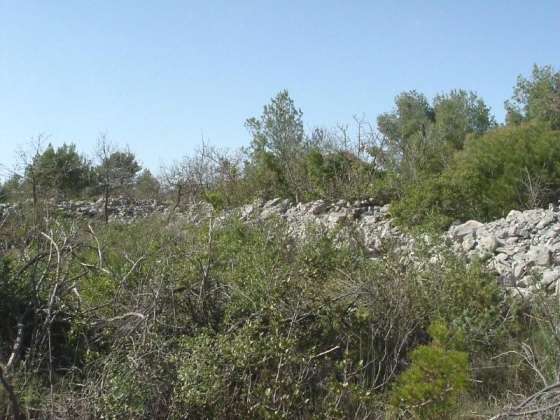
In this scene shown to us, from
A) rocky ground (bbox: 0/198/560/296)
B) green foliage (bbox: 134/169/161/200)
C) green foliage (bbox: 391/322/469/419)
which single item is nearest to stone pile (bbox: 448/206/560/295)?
rocky ground (bbox: 0/198/560/296)

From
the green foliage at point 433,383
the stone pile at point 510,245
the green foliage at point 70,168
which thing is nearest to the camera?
the green foliage at point 433,383

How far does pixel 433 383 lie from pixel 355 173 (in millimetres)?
11059

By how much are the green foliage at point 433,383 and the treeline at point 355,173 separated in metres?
4.05

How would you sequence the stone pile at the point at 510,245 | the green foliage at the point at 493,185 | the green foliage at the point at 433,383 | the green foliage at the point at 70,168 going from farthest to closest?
the green foliage at the point at 70,168 < the green foliage at the point at 493,185 < the stone pile at the point at 510,245 < the green foliage at the point at 433,383

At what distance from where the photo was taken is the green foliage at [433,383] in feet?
13.4

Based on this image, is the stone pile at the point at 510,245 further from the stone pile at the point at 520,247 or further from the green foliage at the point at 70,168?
the green foliage at the point at 70,168

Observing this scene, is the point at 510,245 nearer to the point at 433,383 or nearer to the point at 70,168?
the point at 433,383

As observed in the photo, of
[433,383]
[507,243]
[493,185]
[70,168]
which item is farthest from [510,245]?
[70,168]

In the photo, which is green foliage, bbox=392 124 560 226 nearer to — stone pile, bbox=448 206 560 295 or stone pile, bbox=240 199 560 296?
stone pile, bbox=240 199 560 296

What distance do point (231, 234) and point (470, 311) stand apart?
361 cm

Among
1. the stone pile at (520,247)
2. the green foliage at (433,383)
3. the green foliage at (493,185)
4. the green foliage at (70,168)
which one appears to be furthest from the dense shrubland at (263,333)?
the green foliage at (70,168)

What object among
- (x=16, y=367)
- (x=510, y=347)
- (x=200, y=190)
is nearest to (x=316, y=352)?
(x=510, y=347)

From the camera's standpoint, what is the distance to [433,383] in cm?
408

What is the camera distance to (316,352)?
502 centimetres
